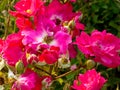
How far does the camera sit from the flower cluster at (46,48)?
1.29 metres

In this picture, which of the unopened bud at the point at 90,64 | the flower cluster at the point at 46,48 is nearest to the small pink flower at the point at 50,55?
the flower cluster at the point at 46,48

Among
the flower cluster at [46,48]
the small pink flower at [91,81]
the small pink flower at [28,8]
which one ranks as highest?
the small pink flower at [28,8]

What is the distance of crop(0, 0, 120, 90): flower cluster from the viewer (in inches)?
50.6

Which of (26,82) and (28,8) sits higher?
(28,8)

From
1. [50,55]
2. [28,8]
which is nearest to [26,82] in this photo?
[50,55]

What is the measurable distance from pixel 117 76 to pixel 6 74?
1191 millimetres

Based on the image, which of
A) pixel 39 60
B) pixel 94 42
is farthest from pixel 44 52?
pixel 94 42

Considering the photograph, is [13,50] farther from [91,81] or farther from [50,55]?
[91,81]

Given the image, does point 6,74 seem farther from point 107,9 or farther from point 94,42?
point 107,9

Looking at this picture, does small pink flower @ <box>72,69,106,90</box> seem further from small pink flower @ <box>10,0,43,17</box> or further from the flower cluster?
small pink flower @ <box>10,0,43,17</box>

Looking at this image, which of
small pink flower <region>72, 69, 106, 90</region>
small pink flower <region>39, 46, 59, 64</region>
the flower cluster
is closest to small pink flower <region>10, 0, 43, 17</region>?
the flower cluster

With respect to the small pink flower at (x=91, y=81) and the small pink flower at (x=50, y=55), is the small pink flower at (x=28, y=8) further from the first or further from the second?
the small pink flower at (x=91, y=81)

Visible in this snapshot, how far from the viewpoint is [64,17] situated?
1.41 metres

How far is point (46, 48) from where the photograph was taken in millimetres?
1294
